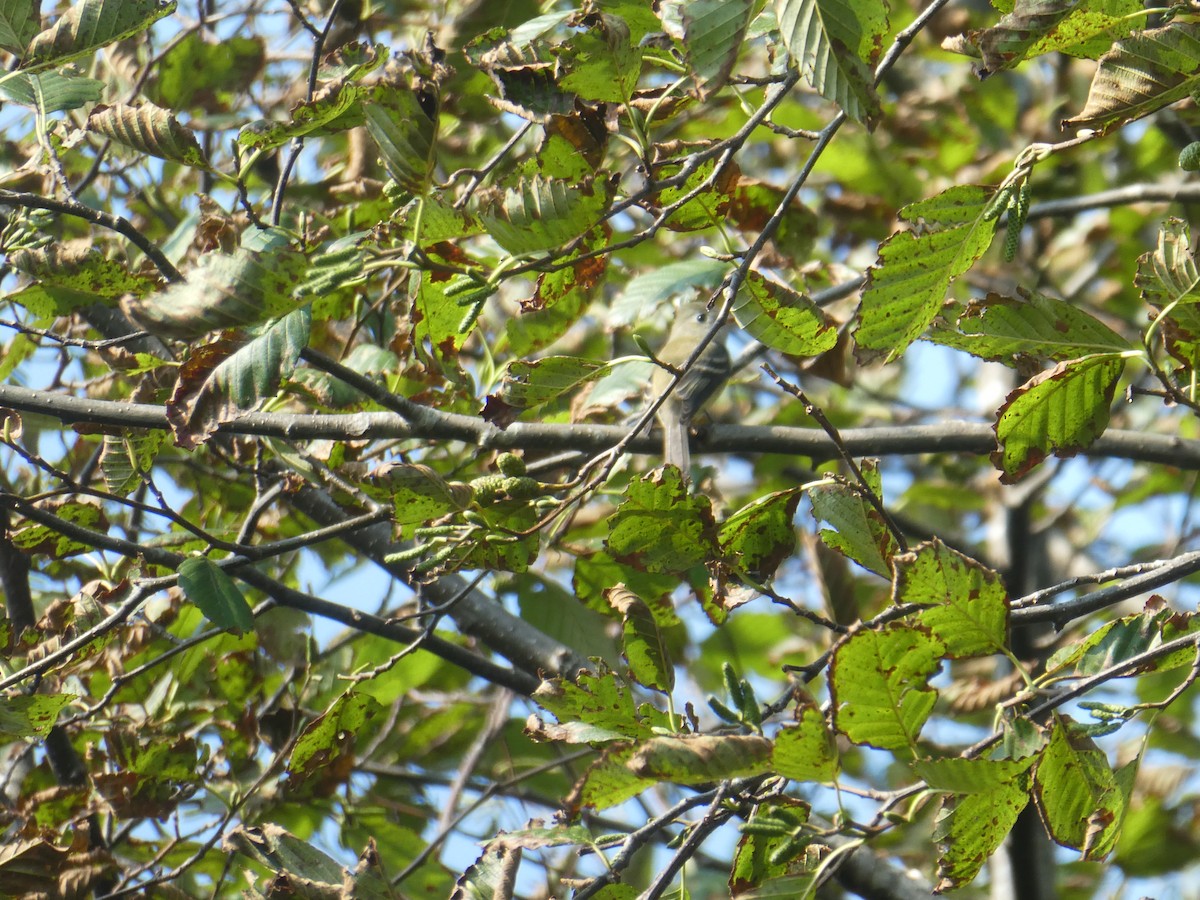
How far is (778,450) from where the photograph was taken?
174cm

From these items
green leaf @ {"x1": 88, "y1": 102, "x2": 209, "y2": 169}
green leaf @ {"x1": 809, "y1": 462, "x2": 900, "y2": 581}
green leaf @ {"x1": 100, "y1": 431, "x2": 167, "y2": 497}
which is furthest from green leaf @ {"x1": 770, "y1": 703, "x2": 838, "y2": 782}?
green leaf @ {"x1": 100, "y1": 431, "x2": 167, "y2": 497}

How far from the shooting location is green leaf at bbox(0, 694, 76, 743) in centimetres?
130

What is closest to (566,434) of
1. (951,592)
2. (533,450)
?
(533,450)

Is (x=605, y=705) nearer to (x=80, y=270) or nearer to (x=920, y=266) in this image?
(x=920, y=266)

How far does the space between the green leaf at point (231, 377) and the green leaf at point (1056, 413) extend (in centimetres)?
69

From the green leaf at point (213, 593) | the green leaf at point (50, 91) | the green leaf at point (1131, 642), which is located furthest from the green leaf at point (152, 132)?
the green leaf at point (1131, 642)

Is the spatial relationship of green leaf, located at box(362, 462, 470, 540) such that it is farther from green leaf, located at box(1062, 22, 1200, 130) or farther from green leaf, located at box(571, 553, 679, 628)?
green leaf, located at box(1062, 22, 1200, 130)

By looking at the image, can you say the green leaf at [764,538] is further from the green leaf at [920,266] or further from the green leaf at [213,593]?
the green leaf at [213,593]

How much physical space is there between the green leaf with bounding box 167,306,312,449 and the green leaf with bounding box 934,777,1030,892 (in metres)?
0.71

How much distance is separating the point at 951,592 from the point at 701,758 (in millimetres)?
288

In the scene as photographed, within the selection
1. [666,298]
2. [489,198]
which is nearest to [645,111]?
[489,198]

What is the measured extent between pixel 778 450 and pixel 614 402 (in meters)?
0.27

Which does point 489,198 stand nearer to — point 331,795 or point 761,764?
point 761,764

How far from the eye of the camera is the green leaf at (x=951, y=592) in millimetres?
986
